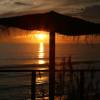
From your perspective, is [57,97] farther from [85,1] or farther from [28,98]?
[85,1]

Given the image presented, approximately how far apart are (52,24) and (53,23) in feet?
0.11

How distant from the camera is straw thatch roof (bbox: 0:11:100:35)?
7.38 meters

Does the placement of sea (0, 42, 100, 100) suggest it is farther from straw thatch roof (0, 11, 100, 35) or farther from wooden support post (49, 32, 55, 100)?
wooden support post (49, 32, 55, 100)

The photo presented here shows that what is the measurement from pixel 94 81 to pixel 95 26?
263cm

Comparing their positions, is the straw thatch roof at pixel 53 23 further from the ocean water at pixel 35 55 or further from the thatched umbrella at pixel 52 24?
the ocean water at pixel 35 55

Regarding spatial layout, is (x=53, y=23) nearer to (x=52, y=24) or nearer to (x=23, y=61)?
(x=52, y=24)

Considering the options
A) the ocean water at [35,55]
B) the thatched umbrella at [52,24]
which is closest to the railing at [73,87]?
the thatched umbrella at [52,24]

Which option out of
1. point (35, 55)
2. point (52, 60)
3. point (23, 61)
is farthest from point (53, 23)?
point (35, 55)

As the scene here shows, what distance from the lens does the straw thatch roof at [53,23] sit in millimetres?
7375

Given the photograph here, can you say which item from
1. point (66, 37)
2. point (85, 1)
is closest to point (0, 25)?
point (66, 37)

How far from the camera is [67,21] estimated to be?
25.6ft

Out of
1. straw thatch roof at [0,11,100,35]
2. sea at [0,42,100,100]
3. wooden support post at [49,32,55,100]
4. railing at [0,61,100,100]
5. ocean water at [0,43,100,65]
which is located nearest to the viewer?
straw thatch roof at [0,11,100,35]

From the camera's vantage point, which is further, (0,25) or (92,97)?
(92,97)

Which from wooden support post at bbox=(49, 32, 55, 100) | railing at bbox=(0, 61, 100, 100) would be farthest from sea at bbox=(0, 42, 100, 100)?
wooden support post at bbox=(49, 32, 55, 100)
